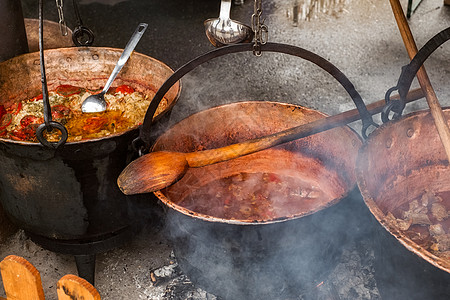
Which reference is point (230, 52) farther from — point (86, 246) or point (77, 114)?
point (86, 246)

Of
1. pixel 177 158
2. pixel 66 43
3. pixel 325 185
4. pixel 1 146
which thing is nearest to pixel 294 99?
pixel 325 185

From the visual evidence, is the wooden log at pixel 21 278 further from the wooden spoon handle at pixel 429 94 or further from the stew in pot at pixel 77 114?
the wooden spoon handle at pixel 429 94

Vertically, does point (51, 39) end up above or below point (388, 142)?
below

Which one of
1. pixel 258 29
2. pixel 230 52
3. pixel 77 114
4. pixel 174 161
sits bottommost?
pixel 77 114

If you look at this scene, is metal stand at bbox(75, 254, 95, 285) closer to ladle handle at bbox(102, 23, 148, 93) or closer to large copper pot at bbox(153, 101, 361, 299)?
large copper pot at bbox(153, 101, 361, 299)

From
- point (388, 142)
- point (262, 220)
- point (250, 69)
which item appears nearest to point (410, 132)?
point (388, 142)

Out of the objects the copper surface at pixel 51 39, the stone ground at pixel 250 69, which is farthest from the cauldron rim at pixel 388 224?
the copper surface at pixel 51 39

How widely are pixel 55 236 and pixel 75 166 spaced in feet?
2.26

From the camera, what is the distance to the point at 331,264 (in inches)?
124

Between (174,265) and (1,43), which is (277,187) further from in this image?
(1,43)

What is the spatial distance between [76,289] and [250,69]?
490 centimetres

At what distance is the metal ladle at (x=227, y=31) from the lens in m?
2.72

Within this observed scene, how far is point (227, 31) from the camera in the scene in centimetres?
274

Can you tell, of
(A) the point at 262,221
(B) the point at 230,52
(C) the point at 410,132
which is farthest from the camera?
(C) the point at 410,132
